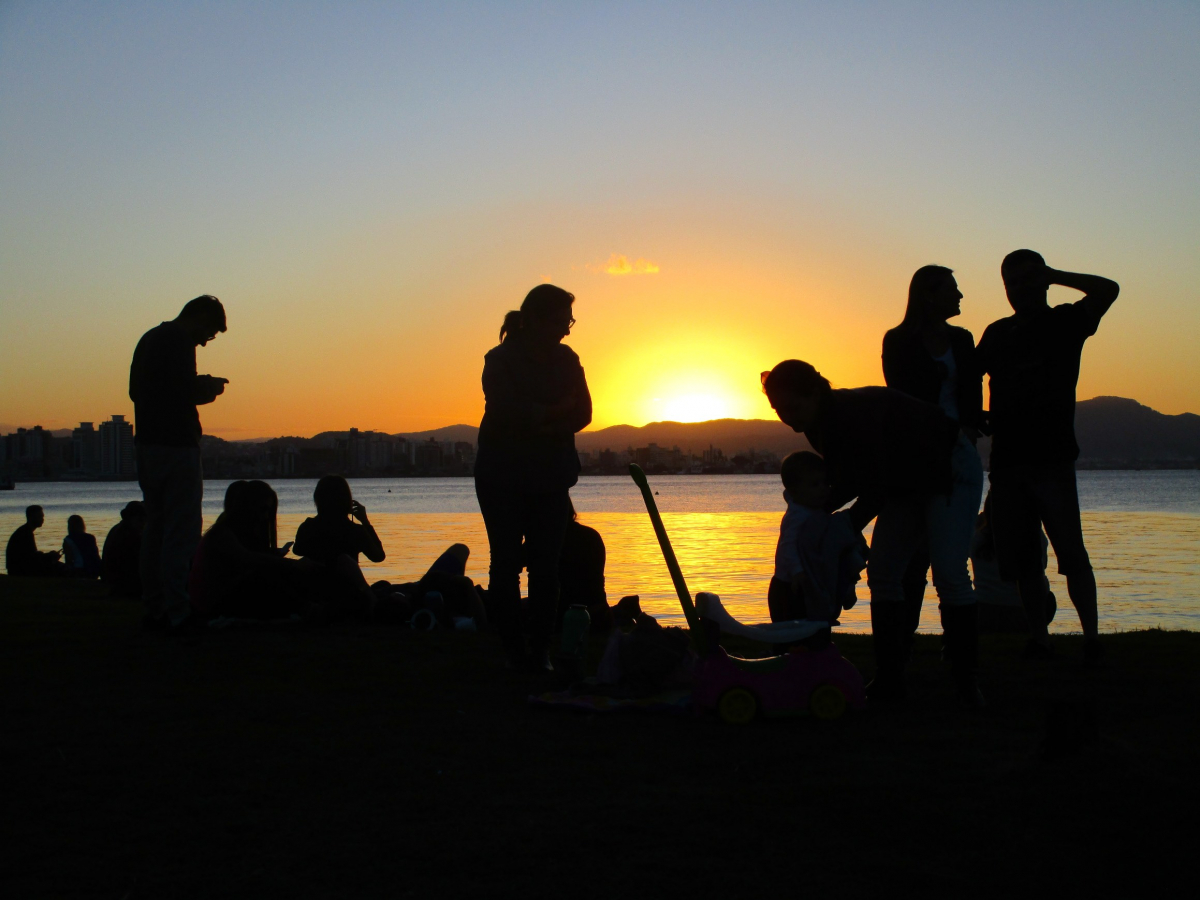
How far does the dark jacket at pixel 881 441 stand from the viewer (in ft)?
13.4

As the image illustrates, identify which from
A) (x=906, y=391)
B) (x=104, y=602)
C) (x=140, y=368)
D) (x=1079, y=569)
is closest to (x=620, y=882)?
(x=906, y=391)

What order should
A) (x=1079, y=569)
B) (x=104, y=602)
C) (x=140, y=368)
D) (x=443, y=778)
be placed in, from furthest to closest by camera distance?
1. (x=104, y=602)
2. (x=140, y=368)
3. (x=1079, y=569)
4. (x=443, y=778)

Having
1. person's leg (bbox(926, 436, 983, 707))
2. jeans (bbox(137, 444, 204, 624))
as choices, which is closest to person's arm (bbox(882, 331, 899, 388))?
person's leg (bbox(926, 436, 983, 707))

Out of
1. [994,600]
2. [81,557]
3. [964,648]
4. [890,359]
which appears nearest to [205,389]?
[890,359]

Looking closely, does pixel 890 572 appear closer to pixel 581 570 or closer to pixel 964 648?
pixel 964 648

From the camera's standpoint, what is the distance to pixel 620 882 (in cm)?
220

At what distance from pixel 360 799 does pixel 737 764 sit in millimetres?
1187

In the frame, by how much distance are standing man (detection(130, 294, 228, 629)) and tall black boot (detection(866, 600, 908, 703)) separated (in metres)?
3.88

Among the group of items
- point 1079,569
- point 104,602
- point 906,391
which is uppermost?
point 906,391

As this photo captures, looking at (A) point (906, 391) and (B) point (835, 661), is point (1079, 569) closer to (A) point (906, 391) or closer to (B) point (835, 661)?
(A) point (906, 391)

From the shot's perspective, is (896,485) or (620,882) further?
(896,485)

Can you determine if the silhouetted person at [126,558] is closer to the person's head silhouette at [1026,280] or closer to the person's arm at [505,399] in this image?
the person's arm at [505,399]

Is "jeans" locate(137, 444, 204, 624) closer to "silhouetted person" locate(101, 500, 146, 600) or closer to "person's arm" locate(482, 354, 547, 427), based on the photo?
"person's arm" locate(482, 354, 547, 427)

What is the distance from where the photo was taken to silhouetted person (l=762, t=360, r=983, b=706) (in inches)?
161
